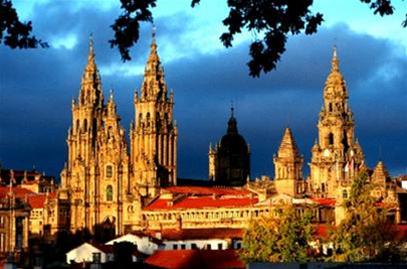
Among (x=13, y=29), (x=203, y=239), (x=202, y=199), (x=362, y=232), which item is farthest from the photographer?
(x=202, y=199)

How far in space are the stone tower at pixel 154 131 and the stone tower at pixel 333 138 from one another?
857 inches

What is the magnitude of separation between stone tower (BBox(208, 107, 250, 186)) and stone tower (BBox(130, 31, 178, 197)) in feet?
61.8

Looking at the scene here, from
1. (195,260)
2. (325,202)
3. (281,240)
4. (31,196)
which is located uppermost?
(31,196)

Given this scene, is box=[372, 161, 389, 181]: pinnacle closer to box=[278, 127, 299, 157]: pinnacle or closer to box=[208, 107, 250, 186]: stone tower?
box=[278, 127, 299, 157]: pinnacle

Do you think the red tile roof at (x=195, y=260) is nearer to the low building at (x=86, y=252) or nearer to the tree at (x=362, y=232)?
the tree at (x=362, y=232)

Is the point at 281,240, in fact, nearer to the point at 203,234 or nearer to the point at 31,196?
the point at 203,234

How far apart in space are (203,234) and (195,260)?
35.7m

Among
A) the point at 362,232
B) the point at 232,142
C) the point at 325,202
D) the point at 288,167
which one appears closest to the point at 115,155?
the point at 288,167

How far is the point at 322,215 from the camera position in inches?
4867

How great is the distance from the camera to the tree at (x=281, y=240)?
3135 inches

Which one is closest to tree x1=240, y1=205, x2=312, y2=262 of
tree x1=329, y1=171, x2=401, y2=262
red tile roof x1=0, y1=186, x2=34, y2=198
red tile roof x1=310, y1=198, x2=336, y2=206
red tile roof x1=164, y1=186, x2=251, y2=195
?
tree x1=329, y1=171, x2=401, y2=262

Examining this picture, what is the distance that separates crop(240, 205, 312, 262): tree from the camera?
79625 mm

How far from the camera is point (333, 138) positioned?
160500mm

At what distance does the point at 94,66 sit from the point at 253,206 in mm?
48811
